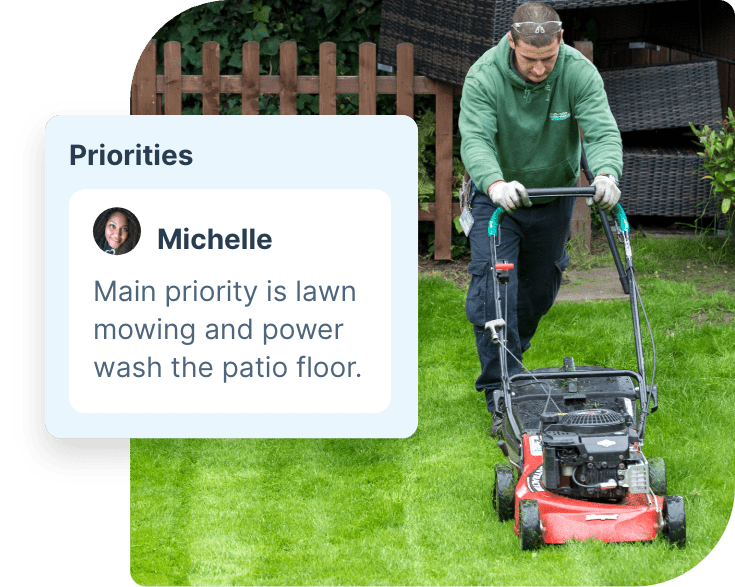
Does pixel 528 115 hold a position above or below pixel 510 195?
above

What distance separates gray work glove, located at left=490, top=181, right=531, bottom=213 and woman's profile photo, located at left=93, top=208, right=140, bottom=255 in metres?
1.35

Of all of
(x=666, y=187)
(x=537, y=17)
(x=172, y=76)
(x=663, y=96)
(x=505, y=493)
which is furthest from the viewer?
(x=663, y=96)

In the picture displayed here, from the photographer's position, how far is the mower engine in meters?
4.00

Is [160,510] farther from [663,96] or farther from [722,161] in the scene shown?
[663,96]

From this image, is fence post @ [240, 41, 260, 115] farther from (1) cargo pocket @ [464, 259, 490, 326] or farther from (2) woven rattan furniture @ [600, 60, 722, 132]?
(2) woven rattan furniture @ [600, 60, 722, 132]

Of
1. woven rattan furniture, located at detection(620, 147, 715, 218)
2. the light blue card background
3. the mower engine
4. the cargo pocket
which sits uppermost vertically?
the light blue card background

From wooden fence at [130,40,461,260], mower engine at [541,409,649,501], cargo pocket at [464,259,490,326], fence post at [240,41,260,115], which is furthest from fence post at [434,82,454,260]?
mower engine at [541,409,649,501]

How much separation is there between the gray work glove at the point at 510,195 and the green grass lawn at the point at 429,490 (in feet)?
3.59

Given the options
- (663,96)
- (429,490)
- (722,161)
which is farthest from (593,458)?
(663,96)

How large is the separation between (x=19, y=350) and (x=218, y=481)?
0.93 metres

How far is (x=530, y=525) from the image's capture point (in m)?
3.97

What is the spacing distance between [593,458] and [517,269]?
4.51 ft

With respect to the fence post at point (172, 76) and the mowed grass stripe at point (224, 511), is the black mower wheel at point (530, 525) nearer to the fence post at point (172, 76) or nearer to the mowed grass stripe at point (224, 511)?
the mowed grass stripe at point (224, 511)

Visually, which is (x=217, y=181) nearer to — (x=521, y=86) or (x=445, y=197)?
(x=521, y=86)
